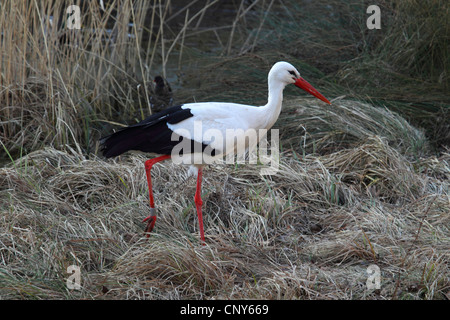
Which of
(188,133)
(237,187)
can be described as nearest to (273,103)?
(188,133)

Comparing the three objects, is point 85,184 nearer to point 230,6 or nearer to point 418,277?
point 418,277

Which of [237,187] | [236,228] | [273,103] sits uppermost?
[273,103]

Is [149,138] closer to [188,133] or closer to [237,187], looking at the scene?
[188,133]

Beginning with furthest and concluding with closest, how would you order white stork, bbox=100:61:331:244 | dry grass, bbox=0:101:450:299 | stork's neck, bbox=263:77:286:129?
stork's neck, bbox=263:77:286:129, white stork, bbox=100:61:331:244, dry grass, bbox=0:101:450:299

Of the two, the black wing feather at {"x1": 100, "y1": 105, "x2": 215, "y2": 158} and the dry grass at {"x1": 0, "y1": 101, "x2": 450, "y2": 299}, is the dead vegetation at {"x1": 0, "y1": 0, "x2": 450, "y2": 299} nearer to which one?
the dry grass at {"x1": 0, "y1": 101, "x2": 450, "y2": 299}

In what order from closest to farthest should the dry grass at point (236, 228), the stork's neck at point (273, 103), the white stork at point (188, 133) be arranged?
the dry grass at point (236, 228)
the white stork at point (188, 133)
the stork's neck at point (273, 103)

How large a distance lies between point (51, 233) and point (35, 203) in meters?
0.54

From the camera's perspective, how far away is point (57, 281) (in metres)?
3.34

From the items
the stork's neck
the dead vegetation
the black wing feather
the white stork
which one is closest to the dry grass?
the dead vegetation

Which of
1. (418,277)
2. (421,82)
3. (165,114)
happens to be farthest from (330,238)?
(421,82)

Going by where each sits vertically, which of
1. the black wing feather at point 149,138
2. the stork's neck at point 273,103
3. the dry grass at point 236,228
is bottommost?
the dry grass at point 236,228

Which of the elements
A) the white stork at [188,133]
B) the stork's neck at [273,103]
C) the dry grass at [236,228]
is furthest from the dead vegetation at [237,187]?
the stork's neck at [273,103]

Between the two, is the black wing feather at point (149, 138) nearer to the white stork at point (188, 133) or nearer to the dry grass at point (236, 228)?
the white stork at point (188, 133)
